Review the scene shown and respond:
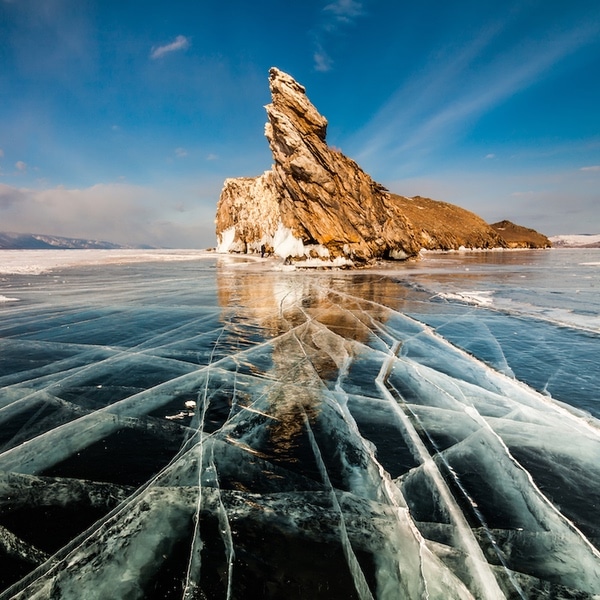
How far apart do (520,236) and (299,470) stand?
573 ft

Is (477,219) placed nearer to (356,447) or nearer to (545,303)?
(545,303)

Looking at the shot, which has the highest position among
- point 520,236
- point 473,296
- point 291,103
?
point 291,103

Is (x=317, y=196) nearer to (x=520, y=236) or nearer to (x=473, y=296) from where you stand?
(x=473, y=296)

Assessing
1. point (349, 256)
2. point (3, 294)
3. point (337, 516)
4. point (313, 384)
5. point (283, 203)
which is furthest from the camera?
point (283, 203)

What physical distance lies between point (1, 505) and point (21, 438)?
1.13 m

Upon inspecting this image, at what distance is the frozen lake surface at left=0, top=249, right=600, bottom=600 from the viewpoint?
81.3 inches

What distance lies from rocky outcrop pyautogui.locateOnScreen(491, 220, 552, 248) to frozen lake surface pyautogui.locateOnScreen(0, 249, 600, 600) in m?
147

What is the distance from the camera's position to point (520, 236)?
145125 mm

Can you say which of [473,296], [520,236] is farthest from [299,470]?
[520,236]

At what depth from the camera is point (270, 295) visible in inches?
568

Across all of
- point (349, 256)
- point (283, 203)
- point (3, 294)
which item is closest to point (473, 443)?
point (3, 294)

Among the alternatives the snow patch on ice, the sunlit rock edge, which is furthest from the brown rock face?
the snow patch on ice

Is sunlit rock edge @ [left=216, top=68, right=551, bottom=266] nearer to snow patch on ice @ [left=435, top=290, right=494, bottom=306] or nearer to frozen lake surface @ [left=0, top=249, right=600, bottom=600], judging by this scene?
snow patch on ice @ [left=435, top=290, right=494, bottom=306]

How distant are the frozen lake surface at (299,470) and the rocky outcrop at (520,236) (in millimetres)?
147117
